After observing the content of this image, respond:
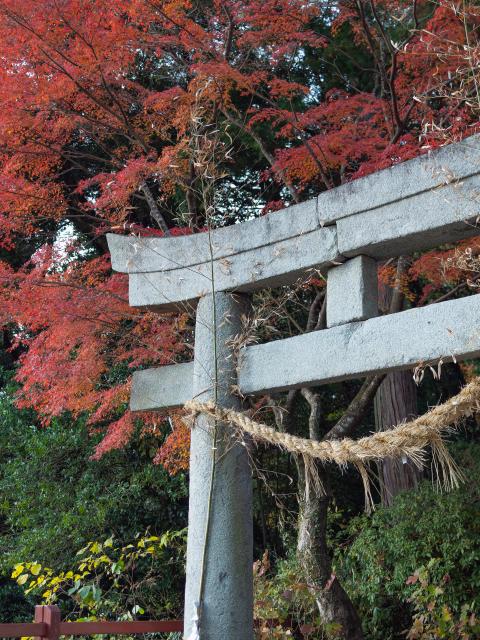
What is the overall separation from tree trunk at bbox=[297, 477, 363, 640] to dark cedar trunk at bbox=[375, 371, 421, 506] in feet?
4.93

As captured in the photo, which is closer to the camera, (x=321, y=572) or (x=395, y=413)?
(x=321, y=572)

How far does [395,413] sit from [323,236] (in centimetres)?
447

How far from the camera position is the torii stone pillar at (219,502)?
3586 millimetres

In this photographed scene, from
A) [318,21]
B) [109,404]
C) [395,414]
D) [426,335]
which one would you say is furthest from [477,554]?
[318,21]

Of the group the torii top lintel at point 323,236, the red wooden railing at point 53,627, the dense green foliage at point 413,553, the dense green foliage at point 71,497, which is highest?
the torii top lintel at point 323,236

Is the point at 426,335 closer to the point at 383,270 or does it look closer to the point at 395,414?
the point at 383,270

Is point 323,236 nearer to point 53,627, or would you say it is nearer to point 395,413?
point 53,627

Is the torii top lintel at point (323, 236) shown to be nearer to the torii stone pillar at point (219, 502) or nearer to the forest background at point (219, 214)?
the torii stone pillar at point (219, 502)

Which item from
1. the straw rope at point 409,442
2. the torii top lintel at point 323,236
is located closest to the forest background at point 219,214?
the torii top lintel at point 323,236

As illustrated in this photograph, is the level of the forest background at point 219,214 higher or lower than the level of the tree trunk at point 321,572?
higher

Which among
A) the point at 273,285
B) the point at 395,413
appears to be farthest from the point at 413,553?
the point at 273,285

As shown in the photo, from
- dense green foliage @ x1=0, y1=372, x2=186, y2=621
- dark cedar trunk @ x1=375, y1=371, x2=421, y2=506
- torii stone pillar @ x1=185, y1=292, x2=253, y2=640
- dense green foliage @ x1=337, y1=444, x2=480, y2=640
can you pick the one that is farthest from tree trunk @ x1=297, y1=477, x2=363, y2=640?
dense green foliage @ x1=0, y1=372, x2=186, y2=621

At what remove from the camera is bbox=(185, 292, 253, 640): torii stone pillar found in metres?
3.59

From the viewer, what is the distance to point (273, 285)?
12.6 ft
